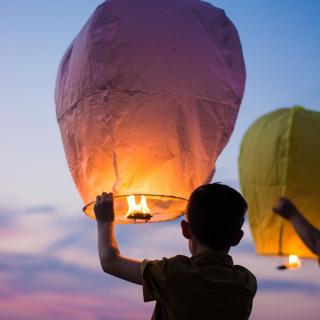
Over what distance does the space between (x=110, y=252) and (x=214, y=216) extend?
42 centimetres

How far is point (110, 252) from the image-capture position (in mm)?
2166

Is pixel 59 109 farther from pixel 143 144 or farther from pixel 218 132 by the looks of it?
pixel 218 132

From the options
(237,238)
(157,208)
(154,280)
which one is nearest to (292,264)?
(237,238)

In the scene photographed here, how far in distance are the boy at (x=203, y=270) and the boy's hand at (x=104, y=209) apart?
8.8 inches

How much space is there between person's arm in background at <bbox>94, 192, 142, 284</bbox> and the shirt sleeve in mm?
42

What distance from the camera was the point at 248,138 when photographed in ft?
8.29

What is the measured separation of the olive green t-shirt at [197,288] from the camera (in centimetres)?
199

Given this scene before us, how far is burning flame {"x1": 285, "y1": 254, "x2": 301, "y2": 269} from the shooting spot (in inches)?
91.1

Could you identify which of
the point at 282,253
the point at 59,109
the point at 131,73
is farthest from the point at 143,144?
the point at 282,253

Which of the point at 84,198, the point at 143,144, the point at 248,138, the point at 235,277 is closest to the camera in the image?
the point at 235,277

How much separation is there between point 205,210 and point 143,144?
2.41 ft

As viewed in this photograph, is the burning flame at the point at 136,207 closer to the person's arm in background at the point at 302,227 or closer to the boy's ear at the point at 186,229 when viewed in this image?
the boy's ear at the point at 186,229

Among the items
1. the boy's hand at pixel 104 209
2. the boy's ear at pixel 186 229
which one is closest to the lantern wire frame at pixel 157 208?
the boy's hand at pixel 104 209

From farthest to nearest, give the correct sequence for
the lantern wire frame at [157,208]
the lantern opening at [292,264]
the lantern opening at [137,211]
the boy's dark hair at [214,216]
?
the lantern wire frame at [157,208]
the lantern opening at [137,211]
the lantern opening at [292,264]
the boy's dark hair at [214,216]
